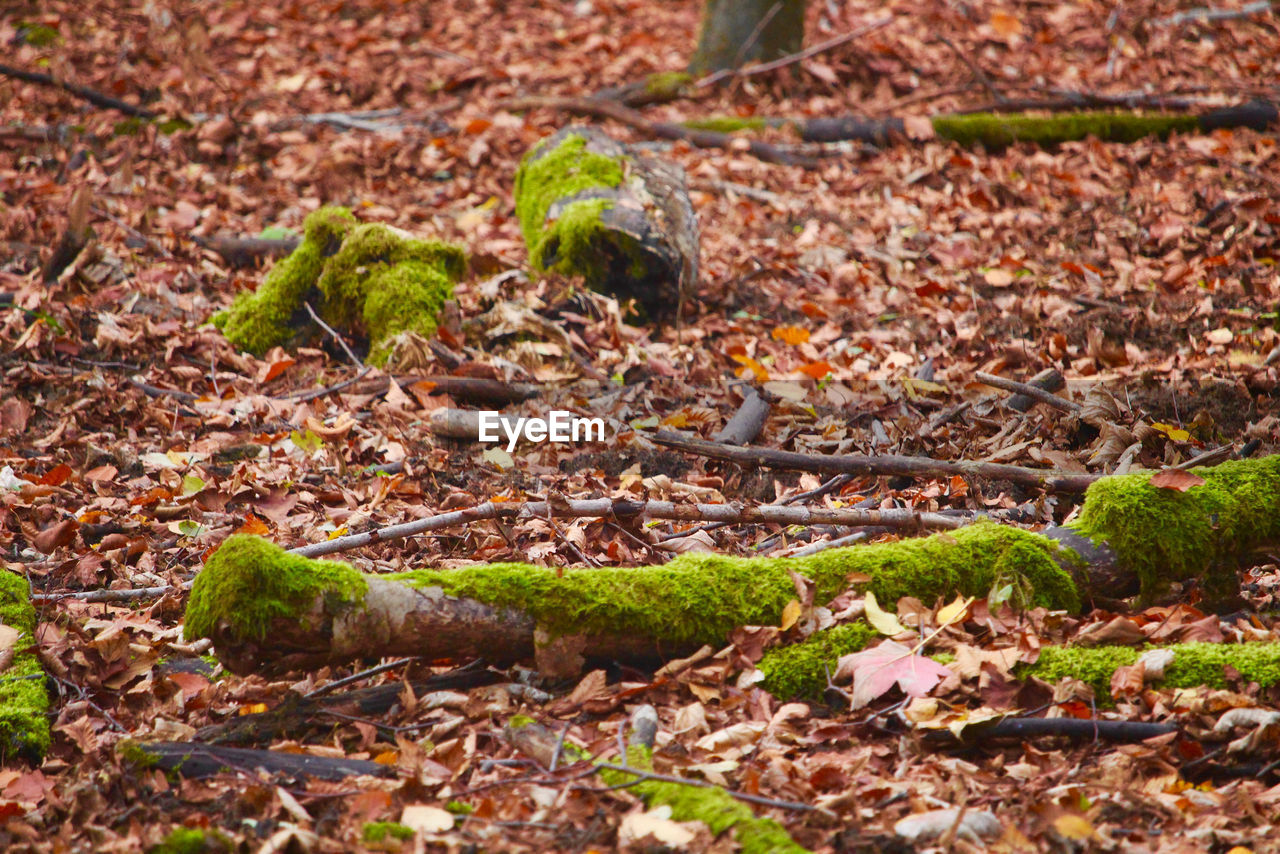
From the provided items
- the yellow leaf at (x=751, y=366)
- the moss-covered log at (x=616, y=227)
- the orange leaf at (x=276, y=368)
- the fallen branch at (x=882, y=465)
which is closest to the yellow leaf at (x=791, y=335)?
the yellow leaf at (x=751, y=366)

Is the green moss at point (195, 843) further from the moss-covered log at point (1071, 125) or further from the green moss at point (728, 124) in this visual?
the moss-covered log at point (1071, 125)

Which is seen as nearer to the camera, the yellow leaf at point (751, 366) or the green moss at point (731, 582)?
the green moss at point (731, 582)

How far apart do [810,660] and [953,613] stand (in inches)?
19.1

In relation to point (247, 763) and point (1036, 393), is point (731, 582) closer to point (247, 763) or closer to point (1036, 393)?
point (247, 763)

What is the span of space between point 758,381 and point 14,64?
29.4ft

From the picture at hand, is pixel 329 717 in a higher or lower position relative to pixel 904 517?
lower

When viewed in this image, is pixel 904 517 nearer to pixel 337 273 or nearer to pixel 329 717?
pixel 329 717

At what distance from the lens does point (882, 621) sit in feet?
10.1

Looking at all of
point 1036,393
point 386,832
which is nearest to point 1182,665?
point 1036,393

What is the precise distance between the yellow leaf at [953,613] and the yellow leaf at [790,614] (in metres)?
0.44

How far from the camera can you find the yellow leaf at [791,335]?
6.60 meters

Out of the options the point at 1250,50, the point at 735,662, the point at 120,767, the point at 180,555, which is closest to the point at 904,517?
the point at 735,662

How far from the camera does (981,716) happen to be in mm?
2758

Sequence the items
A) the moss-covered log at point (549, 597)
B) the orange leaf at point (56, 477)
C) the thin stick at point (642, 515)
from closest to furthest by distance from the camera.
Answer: the moss-covered log at point (549, 597), the thin stick at point (642, 515), the orange leaf at point (56, 477)
